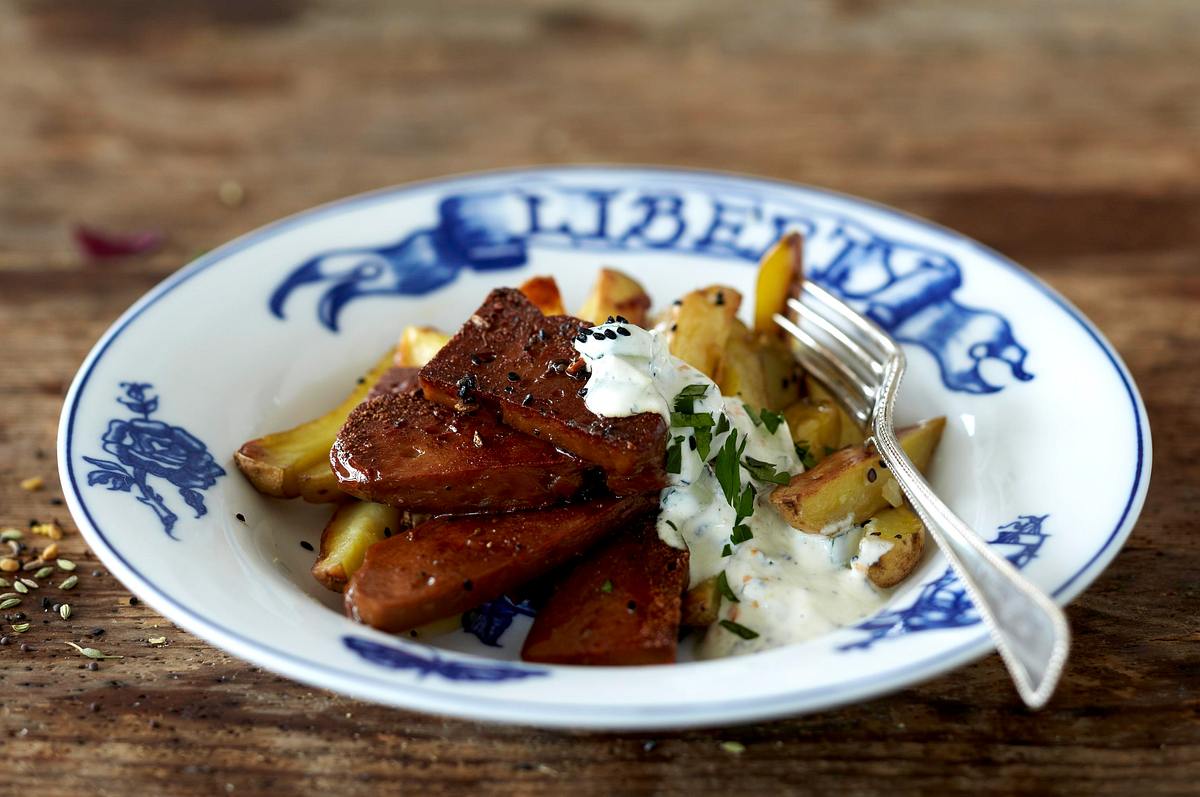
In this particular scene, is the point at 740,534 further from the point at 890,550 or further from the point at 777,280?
the point at 777,280

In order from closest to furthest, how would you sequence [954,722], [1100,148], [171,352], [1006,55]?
[954,722]
[171,352]
[1100,148]
[1006,55]

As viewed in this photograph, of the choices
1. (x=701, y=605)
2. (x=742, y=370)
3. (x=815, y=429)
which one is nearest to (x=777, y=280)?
(x=742, y=370)

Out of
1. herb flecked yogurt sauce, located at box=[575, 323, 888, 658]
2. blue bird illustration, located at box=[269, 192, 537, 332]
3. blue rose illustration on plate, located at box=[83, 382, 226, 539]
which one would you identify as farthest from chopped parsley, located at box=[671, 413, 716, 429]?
blue bird illustration, located at box=[269, 192, 537, 332]

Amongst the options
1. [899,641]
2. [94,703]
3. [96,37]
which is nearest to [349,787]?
[94,703]

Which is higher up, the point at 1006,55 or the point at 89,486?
the point at 89,486

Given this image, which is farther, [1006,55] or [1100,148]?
[1006,55]

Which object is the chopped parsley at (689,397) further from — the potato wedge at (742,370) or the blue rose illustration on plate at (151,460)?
the blue rose illustration on plate at (151,460)

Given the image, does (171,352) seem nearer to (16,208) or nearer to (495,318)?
(495,318)
